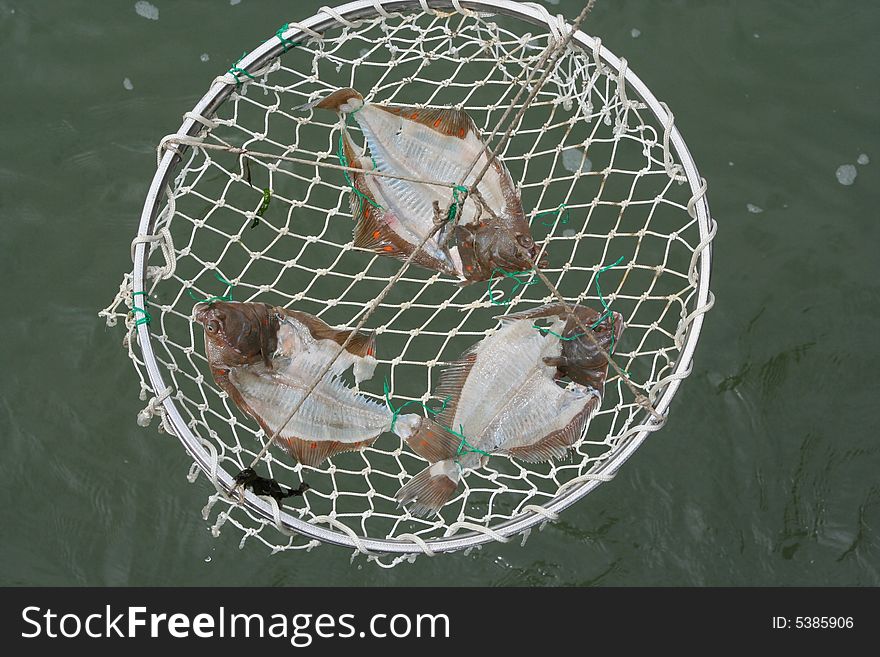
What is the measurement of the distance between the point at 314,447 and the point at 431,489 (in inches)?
23.4

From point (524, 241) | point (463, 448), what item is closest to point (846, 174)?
point (524, 241)

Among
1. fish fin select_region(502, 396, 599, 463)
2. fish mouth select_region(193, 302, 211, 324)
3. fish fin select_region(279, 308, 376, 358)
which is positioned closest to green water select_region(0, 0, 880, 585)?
fish fin select_region(502, 396, 599, 463)

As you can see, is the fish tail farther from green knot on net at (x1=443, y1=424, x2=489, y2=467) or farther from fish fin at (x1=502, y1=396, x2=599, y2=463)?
Answer: fish fin at (x1=502, y1=396, x2=599, y2=463)

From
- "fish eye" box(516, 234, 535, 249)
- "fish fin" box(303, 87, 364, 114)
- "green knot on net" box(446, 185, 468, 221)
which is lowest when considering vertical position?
"fish eye" box(516, 234, 535, 249)

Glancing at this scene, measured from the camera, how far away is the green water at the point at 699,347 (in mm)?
5102

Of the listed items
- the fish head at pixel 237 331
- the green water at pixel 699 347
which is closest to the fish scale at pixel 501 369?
the fish head at pixel 237 331

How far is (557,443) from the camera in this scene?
4.08 m

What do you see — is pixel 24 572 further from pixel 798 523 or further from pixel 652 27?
pixel 652 27

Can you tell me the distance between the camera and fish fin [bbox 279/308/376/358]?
4031 mm

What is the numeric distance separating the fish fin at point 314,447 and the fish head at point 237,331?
0.39 m

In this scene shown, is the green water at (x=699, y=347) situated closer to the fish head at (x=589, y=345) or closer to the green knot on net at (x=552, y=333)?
the fish head at (x=589, y=345)

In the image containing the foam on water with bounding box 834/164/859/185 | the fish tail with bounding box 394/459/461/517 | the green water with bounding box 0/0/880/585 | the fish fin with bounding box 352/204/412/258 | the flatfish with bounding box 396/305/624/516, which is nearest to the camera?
the fish tail with bounding box 394/459/461/517

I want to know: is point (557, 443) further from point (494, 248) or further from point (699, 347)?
point (699, 347)

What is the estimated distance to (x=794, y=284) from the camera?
17.3ft
